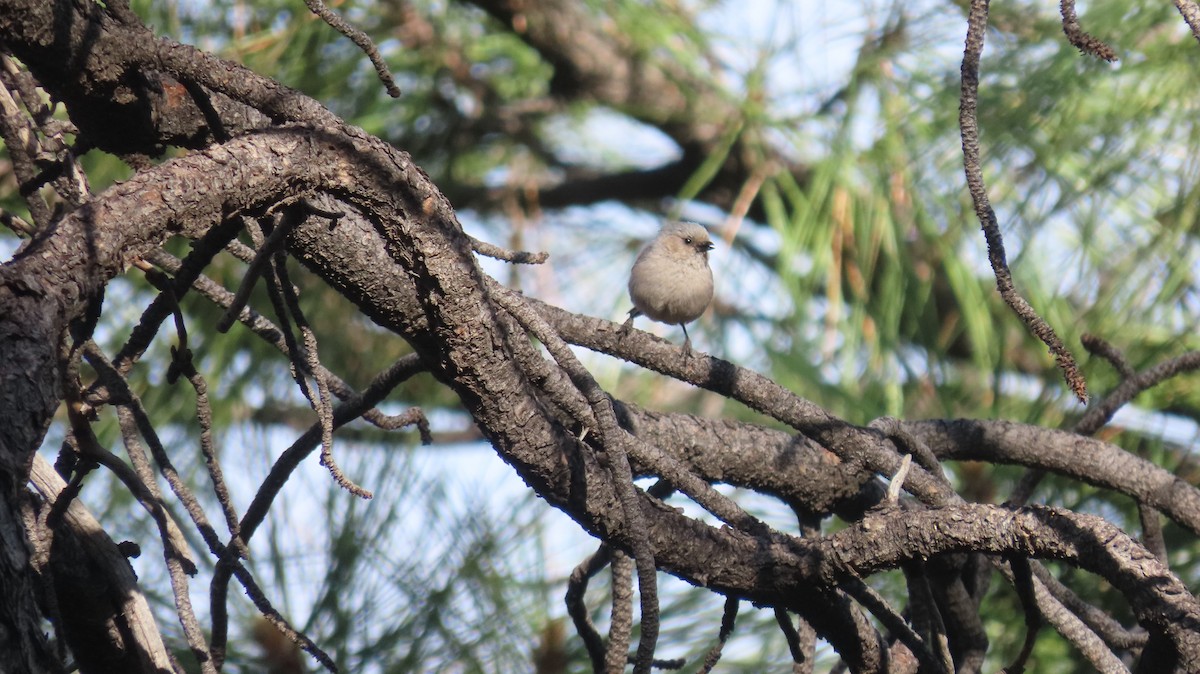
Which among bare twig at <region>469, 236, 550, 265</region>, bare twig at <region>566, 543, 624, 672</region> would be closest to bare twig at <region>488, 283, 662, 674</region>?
bare twig at <region>469, 236, 550, 265</region>

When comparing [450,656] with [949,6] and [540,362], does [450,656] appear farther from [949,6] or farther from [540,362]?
[949,6]

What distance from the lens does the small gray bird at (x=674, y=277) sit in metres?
3.99

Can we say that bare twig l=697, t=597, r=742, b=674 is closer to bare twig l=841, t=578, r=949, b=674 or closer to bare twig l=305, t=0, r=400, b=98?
bare twig l=841, t=578, r=949, b=674

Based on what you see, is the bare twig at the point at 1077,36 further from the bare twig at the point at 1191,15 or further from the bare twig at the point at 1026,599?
the bare twig at the point at 1026,599

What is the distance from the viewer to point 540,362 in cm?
159

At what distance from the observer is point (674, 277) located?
3.99 metres

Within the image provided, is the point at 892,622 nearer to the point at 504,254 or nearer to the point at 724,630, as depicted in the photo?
the point at 724,630

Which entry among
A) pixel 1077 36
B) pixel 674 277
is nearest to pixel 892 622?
pixel 1077 36

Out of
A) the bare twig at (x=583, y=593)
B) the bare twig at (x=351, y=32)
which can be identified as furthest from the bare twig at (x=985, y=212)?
the bare twig at (x=583, y=593)

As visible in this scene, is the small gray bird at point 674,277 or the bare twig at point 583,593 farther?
the small gray bird at point 674,277

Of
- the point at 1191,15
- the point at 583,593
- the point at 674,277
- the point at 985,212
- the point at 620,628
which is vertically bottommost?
the point at 620,628

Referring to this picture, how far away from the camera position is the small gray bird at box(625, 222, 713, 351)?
13.1ft

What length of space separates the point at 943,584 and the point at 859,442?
1.09 ft

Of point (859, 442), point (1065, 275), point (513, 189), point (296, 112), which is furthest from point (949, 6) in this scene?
point (296, 112)
